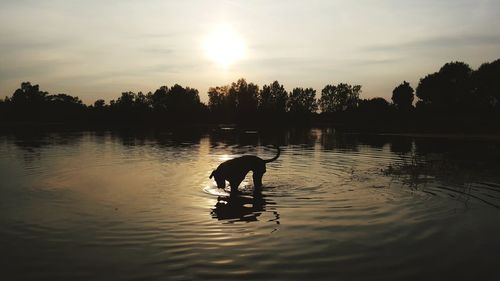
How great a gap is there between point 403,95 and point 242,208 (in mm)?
137748

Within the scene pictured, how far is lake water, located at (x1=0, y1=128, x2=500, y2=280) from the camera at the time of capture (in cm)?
827

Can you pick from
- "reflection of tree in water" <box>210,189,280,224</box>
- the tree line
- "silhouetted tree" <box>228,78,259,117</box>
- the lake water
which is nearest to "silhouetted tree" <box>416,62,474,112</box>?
the tree line

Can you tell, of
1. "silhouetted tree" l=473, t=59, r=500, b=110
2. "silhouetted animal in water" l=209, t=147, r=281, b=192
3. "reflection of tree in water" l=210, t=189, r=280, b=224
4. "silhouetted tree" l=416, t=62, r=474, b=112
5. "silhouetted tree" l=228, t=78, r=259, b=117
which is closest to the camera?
"reflection of tree in water" l=210, t=189, r=280, b=224

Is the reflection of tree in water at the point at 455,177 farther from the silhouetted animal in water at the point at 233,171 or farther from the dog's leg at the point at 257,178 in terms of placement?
the silhouetted animal in water at the point at 233,171

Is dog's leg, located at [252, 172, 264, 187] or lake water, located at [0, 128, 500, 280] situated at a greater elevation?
dog's leg, located at [252, 172, 264, 187]

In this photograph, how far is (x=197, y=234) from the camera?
35.0 ft

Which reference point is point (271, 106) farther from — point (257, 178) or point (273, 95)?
point (257, 178)

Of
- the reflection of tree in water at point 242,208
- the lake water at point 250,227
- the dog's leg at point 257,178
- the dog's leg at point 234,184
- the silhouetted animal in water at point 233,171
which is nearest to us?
the lake water at point 250,227

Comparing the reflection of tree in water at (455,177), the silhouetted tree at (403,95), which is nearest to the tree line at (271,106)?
the silhouetted tree at (403,95)

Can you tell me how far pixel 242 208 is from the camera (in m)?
13.9

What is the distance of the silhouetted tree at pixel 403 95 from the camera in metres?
139

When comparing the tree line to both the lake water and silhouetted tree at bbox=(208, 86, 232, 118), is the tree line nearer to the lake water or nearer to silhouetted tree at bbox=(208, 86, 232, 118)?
silhouetted tree at bbox=(208, 86, 232, 118)

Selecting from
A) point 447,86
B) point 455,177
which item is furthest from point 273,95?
point 455,177

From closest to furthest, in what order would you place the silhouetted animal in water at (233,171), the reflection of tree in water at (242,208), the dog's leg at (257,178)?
the reflection of tree in water at (242,208), the silhouetted animal in water at (233,171), the dog's leg at (257,178)
